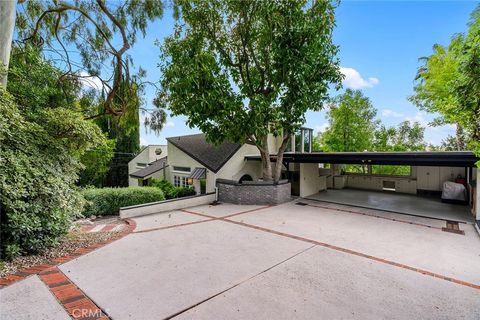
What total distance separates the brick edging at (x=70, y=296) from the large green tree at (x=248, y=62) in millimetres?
7681

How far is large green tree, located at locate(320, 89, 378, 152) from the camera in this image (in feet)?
78.2

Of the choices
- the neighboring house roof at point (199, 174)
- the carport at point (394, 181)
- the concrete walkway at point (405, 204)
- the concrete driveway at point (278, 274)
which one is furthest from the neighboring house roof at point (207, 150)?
the concrete driveway at point (278, 274)

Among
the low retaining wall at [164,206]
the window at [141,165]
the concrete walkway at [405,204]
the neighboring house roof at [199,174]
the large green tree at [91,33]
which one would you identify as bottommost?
the concrete walkway at [405,204]

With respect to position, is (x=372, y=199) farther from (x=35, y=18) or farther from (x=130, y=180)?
→ (x=130, y=180)

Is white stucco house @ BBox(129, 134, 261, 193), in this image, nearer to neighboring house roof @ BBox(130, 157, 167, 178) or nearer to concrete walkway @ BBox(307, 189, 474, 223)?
neighboring house roof @ BBox(130, 157, 167, 178)

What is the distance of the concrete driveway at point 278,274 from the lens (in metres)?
3.68

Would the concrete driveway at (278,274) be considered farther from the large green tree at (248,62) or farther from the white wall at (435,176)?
the white wall at (435,176)

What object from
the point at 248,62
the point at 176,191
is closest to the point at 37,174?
the point at 248,62

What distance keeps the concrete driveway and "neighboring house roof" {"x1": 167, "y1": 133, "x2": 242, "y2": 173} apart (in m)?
7.43

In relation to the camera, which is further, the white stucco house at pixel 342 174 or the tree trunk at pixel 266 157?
the tree trunk at pixel 266 157

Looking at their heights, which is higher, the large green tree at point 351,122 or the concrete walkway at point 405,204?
the large green tree at point 351,122

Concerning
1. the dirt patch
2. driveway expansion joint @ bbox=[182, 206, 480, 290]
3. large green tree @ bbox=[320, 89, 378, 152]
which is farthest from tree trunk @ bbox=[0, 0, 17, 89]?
large green tree @ bbox=[320, 89, 378, 152]

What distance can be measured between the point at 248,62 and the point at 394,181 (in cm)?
1294

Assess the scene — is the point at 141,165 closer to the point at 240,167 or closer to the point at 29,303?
the point at 240,167
